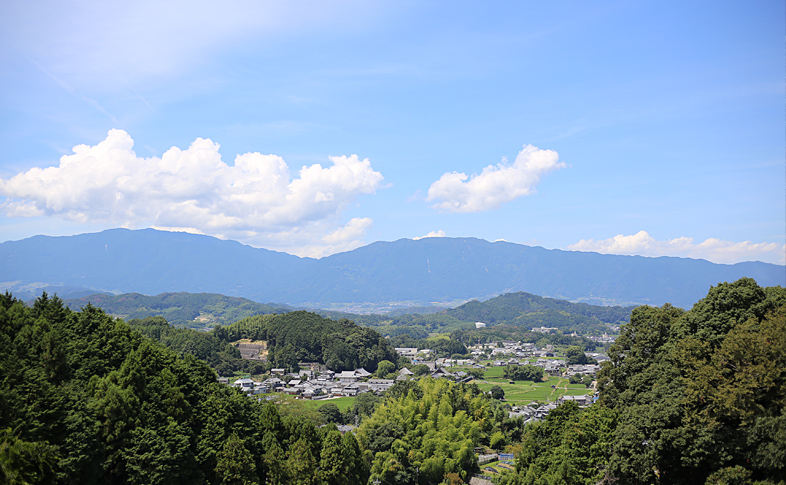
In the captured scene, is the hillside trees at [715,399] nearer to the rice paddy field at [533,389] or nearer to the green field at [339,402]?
the green field at [339,402]

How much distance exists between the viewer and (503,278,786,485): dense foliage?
1198 cm

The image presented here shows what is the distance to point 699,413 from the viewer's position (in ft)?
43.3

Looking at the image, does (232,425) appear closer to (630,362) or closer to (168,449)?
(168,449)

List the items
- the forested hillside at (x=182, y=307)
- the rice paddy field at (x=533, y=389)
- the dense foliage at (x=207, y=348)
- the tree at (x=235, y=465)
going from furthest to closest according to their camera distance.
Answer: the forested hillside at (x=182, y=307), the dense foliage at (x=207, y=348), the rice paddy field at (x=533, y=389), the tree at (x=235, y=465)

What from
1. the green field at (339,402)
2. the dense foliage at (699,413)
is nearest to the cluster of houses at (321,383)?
the green field at (339,402)

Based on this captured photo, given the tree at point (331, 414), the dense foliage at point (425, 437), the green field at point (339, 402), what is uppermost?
the dense foliage at point (425, 437)

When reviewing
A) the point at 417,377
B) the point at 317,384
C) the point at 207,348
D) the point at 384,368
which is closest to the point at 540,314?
the point at 384,368

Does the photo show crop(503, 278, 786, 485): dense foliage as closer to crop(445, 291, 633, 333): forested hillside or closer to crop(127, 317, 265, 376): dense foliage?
crop(127, 317, 265, 376): dense foliage

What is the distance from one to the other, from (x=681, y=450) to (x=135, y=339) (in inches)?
788

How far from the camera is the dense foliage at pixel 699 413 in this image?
39.3ft

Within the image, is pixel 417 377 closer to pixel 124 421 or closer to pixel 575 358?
pixel 575 358

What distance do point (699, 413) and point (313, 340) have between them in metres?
51.7

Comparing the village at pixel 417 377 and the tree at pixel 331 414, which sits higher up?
the tree at pixel 331 414

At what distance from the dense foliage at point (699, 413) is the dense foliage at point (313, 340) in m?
Answer: 41.5
